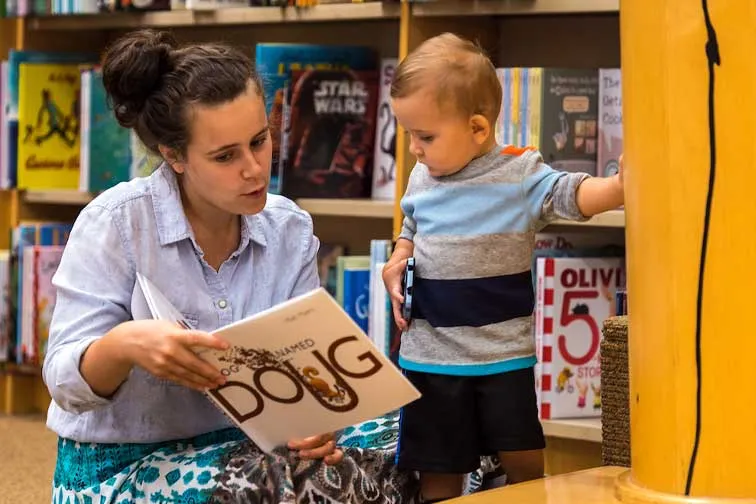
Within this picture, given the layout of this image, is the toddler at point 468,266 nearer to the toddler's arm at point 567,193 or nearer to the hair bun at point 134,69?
the toddler's arm at point 567,193

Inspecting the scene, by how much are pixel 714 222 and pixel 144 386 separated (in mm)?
786

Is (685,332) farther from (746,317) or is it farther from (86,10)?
(86,10)

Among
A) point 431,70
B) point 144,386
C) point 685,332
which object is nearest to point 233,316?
point 144,386

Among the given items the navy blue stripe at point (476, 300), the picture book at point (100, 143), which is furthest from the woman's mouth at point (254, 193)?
the picture book at point (100, 143)

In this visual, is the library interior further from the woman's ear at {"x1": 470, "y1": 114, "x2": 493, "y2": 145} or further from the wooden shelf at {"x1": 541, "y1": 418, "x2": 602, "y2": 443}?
the woman's ear at {"x1": 470, "y1": 114, "x2": 493, "y2": 145}

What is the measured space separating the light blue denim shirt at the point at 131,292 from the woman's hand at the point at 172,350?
0.42 feet

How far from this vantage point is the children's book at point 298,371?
4.06 feet

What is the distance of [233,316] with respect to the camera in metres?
1.56

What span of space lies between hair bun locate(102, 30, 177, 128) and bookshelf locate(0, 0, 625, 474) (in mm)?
827

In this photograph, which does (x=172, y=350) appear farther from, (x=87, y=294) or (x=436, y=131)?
(x=436, y=131)

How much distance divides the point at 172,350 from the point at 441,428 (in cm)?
37

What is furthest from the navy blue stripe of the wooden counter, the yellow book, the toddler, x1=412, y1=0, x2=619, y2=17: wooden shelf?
the yellow book

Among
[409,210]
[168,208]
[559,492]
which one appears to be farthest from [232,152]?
[559,492]

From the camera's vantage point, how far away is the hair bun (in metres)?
1.50
